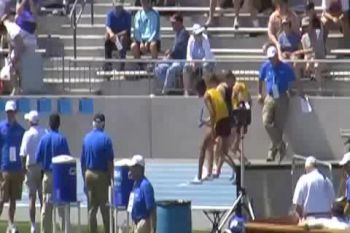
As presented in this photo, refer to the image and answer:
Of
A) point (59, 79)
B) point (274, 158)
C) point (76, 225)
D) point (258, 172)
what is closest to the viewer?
point (258, 172)

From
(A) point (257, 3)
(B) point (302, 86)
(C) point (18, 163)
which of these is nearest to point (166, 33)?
(A) point (257, 3)

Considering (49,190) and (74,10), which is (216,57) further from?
(49,190)

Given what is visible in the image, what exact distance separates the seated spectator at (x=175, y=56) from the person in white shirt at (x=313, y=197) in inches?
310

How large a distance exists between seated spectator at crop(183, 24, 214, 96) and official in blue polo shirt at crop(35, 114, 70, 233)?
5531mm

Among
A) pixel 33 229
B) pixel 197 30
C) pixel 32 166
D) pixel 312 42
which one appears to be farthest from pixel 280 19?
pixel 33 229

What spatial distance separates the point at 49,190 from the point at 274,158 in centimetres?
559

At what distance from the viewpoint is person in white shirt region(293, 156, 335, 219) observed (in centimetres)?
2402

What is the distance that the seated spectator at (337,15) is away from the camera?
109 ft

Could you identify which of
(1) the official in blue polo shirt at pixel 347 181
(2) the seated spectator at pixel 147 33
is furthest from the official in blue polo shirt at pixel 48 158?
(2) the seated spectator at pixel 147 33

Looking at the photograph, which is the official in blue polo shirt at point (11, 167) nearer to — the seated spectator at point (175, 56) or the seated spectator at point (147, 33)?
the seated spectator at point (175, 56)

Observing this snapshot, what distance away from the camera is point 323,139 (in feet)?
102

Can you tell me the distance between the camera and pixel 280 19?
32.5 metres

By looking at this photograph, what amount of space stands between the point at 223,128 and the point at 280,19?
3.36m

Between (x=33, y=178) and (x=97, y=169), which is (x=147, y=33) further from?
(x=97, y=169)
